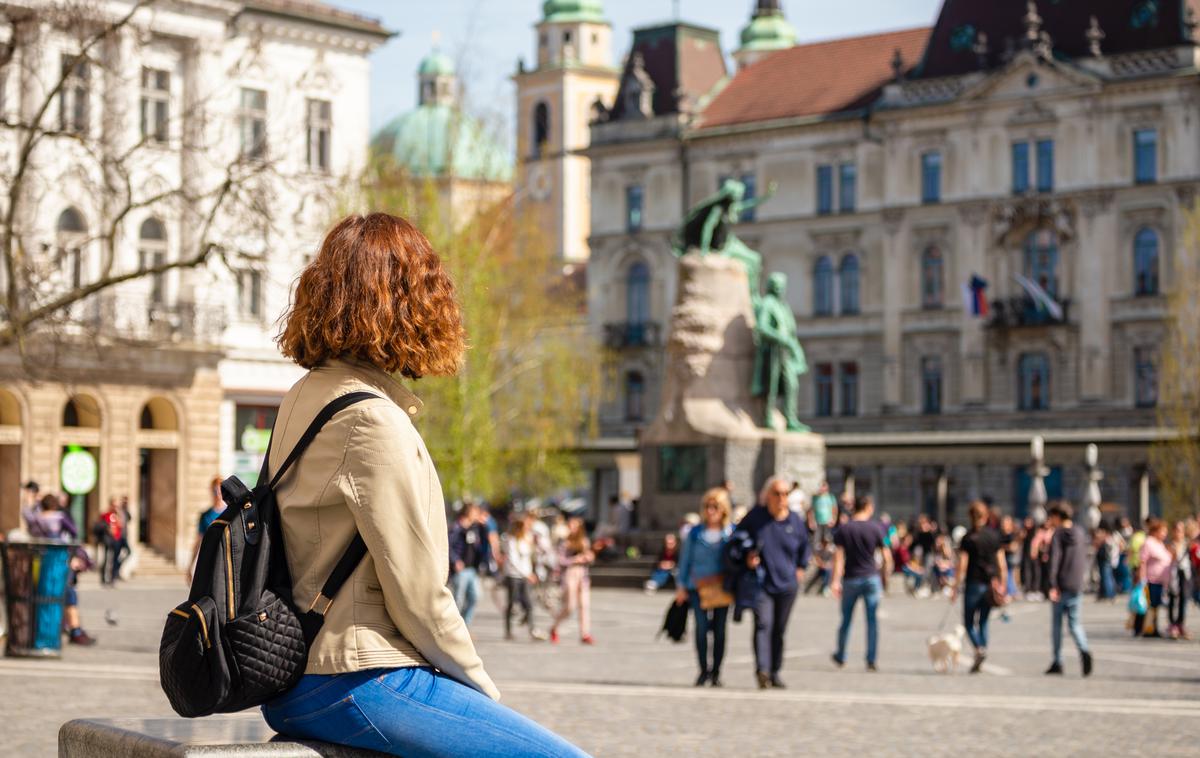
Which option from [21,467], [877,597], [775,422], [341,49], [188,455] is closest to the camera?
[877,597]

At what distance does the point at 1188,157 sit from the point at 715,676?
61.5 metres

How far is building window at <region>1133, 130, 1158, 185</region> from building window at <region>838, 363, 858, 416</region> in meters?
13.6

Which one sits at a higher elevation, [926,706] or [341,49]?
[341,49]

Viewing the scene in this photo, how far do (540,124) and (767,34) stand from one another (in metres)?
19.9

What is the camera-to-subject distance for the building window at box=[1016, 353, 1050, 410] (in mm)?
78188

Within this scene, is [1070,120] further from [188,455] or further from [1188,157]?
[188,455]

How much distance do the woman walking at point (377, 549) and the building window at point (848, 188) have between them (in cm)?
8003

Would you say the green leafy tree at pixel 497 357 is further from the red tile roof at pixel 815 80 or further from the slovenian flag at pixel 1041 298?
the red tile roof at pixel 815 80

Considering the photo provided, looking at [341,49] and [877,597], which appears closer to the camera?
[877,597]

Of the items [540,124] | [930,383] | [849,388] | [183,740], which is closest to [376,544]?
[183,740]

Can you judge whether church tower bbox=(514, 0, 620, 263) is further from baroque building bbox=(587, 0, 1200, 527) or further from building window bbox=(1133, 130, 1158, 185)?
building window bbox=(1133, 130, 1158, 185)

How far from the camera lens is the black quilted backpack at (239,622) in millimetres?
4230

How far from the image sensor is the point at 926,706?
16.2 metres

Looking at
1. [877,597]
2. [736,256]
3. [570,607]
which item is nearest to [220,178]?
[736,256]
